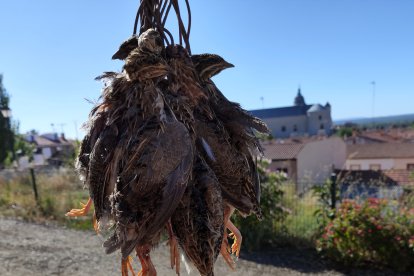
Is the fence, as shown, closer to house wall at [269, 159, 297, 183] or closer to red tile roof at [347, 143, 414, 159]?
house wall at [269, 159, 297, 183]

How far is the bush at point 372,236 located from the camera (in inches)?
239

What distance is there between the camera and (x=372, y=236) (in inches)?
245

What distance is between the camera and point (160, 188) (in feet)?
3.70

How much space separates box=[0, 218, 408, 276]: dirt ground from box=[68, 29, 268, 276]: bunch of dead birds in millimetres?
4445

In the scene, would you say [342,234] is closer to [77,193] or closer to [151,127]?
[151,127]

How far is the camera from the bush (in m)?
6.06

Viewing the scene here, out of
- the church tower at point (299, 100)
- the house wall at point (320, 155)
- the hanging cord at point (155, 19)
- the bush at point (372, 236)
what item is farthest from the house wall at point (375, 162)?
the church tower at point (299, 100)

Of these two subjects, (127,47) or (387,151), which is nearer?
Result: (127,47)

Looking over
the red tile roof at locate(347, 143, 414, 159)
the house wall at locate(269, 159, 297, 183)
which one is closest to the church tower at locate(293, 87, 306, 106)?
the red tile roof at locate(347, 143, 414, 159)

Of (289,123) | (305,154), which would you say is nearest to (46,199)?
(305,154)

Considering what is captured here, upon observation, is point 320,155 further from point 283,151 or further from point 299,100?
point 299,100

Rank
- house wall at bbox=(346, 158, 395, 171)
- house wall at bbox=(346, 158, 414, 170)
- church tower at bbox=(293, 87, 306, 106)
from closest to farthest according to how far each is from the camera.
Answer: house wall at bbox=(346, 158, 414, 170), house wall at bbox=(346, 158, 395, 171), church tower at bbox=(293, 87, 306, 106)

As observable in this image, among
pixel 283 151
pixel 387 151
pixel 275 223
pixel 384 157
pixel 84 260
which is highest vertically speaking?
pixel 275 223

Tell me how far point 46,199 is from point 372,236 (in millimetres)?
8009
